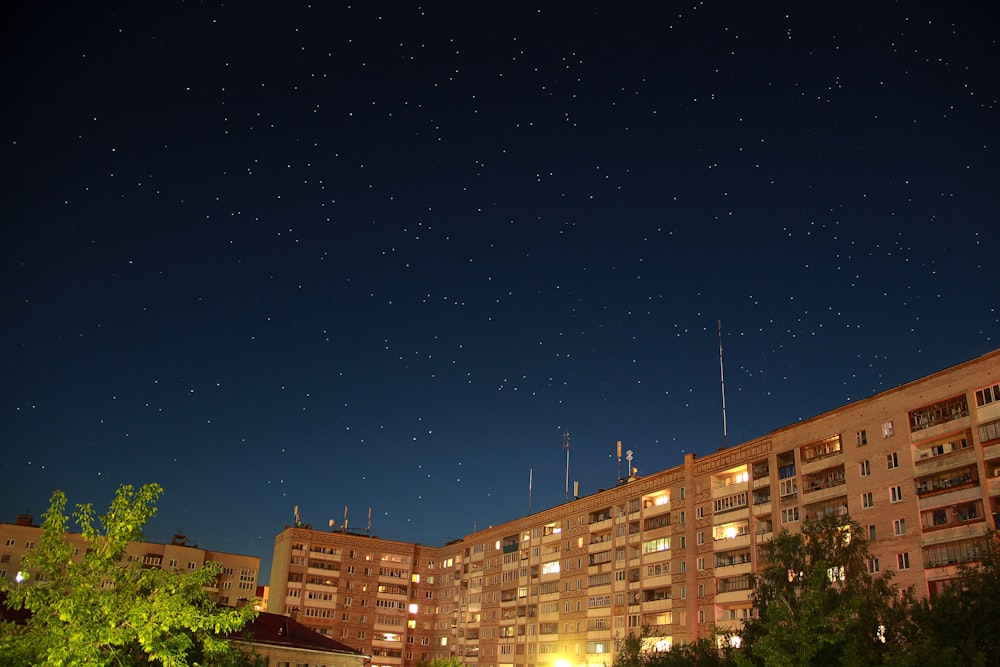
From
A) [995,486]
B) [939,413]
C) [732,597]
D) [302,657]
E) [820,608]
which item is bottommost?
[302,657]

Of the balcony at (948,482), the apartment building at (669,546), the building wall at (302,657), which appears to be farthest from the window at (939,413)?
the building wall at (302,657)

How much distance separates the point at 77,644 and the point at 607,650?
84.2 meters

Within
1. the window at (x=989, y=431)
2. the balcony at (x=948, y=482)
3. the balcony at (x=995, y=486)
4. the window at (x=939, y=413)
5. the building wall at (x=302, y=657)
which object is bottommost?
the building wall at (x=302, y=657)

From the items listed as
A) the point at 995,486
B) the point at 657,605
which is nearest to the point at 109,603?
the point at 995,486

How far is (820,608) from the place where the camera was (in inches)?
1280

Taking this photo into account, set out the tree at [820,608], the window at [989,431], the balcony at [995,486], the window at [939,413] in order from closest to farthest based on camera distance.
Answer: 1. the tree at [820,608]
2. the balcony at [995,486]
3. the window at [989,431]
4. the window at [939,413]

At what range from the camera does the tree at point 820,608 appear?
30.5m

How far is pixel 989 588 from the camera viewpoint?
1559 inches

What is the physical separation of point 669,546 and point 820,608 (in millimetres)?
60197

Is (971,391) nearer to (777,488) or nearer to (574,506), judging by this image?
(777,488)

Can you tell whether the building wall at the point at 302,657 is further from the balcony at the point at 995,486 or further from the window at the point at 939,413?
the balcony at the point at 995,486

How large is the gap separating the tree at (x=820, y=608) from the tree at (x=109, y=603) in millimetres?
18567

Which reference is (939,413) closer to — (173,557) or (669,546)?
(669,546)

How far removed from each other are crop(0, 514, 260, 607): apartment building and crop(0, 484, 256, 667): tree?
101 meters
